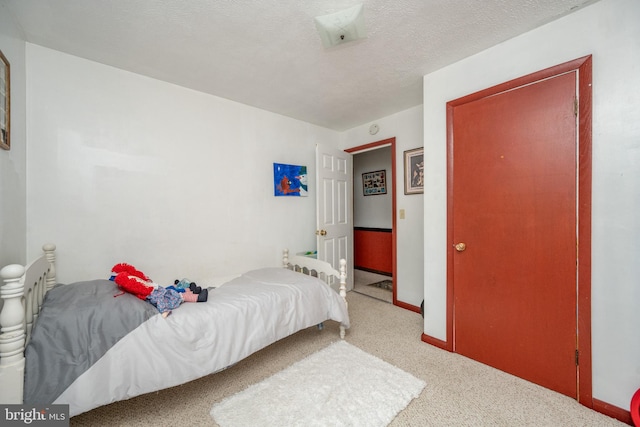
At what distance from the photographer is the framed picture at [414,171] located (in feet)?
9.80

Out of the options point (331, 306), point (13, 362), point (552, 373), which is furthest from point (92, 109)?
point (552, 373)

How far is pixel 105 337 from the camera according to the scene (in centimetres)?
129

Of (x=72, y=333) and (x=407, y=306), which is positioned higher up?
(x=72, y=333)

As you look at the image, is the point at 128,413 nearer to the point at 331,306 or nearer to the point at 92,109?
the point at 331,306

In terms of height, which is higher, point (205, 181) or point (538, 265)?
point (205, 181)

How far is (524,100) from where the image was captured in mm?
1804

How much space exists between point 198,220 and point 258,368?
152cm

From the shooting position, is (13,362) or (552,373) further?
(552,373)

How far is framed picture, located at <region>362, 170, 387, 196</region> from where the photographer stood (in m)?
4.85

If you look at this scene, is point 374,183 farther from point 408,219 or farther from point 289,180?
point 289,180

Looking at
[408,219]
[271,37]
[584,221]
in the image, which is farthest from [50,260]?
[584,221]

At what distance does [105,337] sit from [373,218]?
14.4ft

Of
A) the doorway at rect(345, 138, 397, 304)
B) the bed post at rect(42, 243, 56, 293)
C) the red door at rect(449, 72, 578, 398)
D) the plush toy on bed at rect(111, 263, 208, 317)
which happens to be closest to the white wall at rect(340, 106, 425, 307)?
the red door at rect(449, 72, 578, 398)

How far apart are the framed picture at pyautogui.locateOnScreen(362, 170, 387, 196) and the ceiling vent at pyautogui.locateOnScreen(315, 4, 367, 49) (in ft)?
10.8
